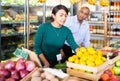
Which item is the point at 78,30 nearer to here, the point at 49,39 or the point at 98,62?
the point at 49,39

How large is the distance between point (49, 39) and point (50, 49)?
0.13 meters

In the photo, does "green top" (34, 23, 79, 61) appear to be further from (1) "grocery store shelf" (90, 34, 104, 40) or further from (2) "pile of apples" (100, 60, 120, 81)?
(1) "grocery store shelf" (90, 34, 104, 40)

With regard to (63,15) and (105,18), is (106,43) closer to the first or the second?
(105,18)

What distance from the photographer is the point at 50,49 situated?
118 inches

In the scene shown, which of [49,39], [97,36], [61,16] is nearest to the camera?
[61,16]

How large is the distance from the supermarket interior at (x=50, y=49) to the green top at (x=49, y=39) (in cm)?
6

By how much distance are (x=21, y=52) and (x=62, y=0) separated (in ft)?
17.5

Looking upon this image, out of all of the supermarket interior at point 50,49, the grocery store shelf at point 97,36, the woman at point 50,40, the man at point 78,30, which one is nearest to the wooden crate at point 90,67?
the supermarket interior at point 50,49

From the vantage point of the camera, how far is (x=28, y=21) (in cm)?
571

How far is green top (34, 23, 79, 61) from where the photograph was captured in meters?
2.92

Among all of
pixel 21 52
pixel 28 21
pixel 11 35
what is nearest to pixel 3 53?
pixel 11 35

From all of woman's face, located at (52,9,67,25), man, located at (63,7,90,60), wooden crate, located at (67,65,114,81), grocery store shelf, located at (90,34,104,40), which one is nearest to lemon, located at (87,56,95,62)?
wooden crate, located at (67,65,114,81)

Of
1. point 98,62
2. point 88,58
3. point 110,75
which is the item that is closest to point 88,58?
point 88,58

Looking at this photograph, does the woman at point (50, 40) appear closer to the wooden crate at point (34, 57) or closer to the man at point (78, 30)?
the wooden crate at point (34, 57)
